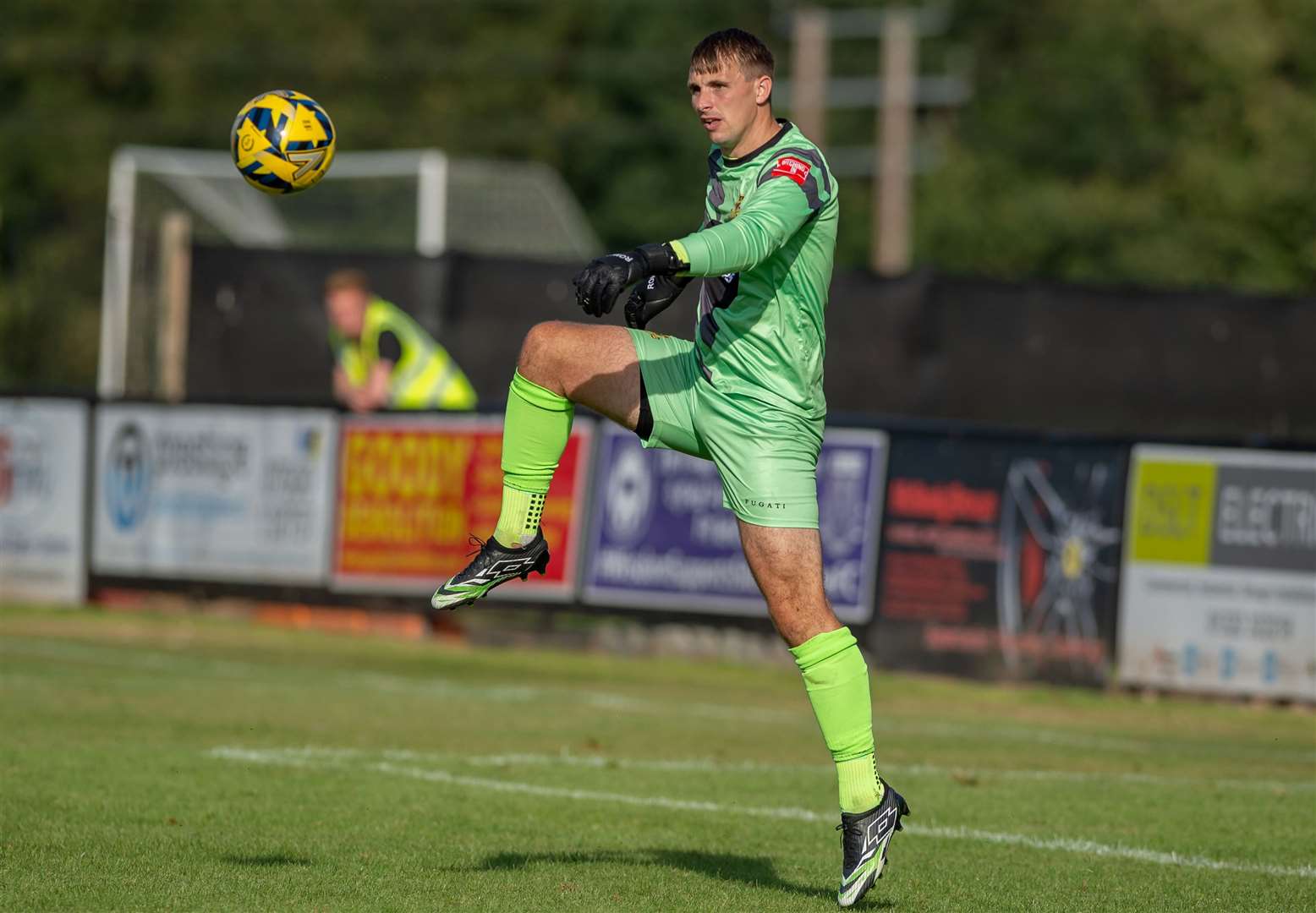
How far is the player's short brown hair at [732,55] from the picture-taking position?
674 centimetres

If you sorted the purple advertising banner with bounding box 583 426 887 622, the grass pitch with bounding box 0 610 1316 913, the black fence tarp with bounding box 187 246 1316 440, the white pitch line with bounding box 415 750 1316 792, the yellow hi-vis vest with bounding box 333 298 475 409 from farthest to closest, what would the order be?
the yellow hi-vis vest with bounding box 333 298 475 409 < the black fence tarp with bounding box 187 246 1316 440 < the purple advertising banner with bounding box 583 426 887 622 < the white pitch line with bounding box 415 750 1316 792 < the grass pitch with bounding box 0 610 1316 913

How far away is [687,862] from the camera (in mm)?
7531

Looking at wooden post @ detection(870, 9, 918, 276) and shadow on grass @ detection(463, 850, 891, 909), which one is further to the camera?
wooden post @ detection(870, 9, 918, 276)

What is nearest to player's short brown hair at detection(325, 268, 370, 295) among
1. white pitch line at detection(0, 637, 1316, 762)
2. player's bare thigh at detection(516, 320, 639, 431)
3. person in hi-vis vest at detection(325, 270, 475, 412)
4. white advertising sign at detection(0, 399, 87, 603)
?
person in hi-vis vest at detection(325, 270, 475, 412)

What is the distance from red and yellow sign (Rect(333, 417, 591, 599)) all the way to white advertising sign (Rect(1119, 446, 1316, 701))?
15.3 feet

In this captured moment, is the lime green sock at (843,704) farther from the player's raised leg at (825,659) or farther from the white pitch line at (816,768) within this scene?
the white pitch line at (816,768)

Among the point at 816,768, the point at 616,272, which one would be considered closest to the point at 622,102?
the point at 816,768

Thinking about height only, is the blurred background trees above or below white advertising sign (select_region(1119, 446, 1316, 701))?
above

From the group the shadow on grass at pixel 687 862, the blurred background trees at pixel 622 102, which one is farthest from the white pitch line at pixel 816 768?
the blurred background trees at pixel 622 102

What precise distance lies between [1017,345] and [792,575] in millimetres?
11717

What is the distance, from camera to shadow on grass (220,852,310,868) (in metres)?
7.11

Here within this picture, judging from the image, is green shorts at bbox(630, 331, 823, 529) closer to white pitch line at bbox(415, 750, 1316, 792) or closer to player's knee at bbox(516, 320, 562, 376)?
player's knee at bbox(516, 320, 562, 376)

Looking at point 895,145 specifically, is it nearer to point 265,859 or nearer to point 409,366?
point 409,366

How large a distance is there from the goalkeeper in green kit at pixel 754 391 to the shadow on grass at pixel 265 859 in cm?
103
